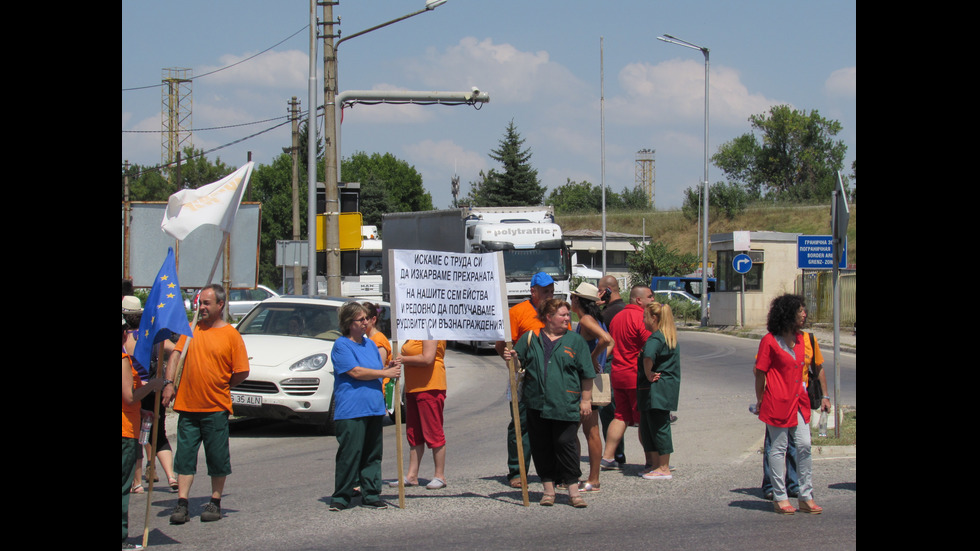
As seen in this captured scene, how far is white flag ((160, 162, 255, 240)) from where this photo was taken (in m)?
8.37

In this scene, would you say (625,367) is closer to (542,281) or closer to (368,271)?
(542,281)

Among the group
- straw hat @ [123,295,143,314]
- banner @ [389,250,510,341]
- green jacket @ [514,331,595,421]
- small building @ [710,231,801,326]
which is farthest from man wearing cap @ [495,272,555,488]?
small building @ [710,231,801,326]

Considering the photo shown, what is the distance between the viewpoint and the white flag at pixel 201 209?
8.37 metres

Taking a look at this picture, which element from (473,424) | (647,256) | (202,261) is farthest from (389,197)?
(473,424)

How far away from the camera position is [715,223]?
77062 millimetres

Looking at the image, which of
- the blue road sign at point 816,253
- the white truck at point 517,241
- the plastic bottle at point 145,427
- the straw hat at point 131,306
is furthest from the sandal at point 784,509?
the white truck at point 517,241

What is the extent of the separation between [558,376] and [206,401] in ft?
8.41

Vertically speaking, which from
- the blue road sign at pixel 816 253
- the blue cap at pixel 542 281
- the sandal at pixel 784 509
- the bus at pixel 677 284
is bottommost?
the sandal at pixel 784 509

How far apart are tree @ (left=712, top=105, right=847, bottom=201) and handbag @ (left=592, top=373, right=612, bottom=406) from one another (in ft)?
A: 290

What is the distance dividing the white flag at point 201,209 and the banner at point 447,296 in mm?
1906

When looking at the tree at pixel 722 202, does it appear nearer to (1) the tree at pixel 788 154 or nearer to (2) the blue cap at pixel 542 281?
(1) the tree at pixel 788 154

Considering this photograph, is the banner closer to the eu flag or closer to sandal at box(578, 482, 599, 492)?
sandal at box(578, 482, 599, 492)
